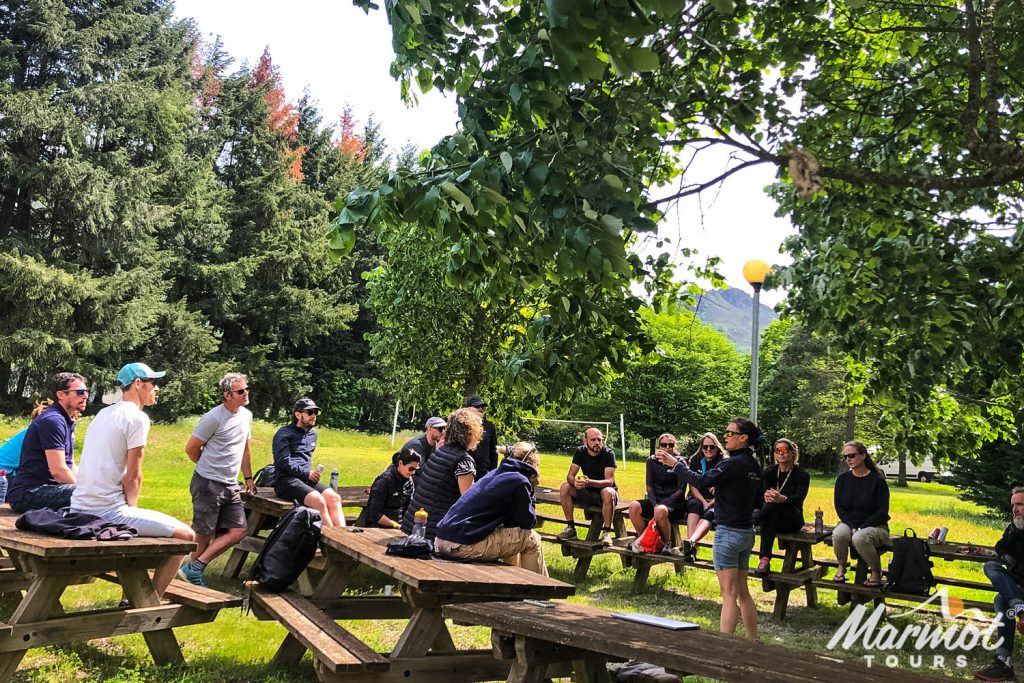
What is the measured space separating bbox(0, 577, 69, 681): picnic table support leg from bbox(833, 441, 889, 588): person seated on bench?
23.9 feet

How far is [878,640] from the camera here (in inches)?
328

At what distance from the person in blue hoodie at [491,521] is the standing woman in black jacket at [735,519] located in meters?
1.77

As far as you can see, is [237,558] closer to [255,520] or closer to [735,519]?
[255,520]

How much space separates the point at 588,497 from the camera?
36.1 feet

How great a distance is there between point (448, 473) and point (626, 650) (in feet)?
11.3

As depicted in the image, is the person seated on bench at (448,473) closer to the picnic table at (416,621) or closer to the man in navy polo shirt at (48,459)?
the picnic table at (416,621)

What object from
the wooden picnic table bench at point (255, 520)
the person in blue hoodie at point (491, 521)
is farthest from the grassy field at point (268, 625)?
the person in blue hoodie at point (491, 521)

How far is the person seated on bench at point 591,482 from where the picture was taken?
35.6ft

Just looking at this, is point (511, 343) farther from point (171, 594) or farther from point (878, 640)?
point (171, 594)

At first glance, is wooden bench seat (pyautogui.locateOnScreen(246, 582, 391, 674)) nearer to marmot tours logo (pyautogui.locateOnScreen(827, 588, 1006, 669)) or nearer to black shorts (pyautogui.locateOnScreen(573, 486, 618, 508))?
marmot tours logo (pyautogui.locateOnScreen(827, 588, 1006, 669))

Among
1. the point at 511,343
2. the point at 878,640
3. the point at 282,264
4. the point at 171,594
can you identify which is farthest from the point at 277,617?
the point at 282,264

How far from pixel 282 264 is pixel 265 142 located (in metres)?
6.27

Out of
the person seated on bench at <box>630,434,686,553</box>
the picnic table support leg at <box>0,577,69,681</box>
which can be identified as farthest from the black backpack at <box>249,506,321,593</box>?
the person seated on bench at <box>630,434,686,553</box>

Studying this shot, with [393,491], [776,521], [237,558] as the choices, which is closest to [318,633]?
[393,491]
